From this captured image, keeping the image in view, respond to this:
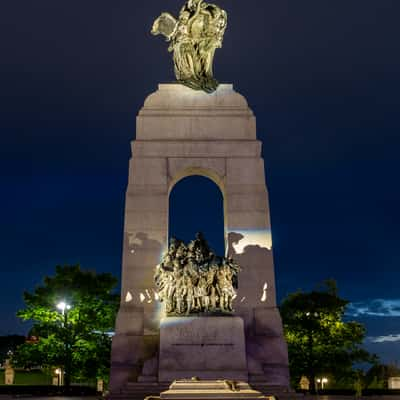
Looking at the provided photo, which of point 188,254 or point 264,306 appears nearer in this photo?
point 188,254

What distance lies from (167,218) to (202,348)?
20.7 ft

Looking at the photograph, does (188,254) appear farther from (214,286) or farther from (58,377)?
(58,377)

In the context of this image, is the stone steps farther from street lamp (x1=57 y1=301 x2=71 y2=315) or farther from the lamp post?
street lamp (x1=57 y1=301 x2=71 y2=315)

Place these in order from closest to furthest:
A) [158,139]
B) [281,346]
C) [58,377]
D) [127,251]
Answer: [281,346] < [127,251] < [158,139] < [58,377]

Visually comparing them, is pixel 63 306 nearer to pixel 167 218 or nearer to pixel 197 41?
pixel 167 218

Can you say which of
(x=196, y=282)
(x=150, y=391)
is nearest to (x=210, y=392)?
(x=150, y=391)

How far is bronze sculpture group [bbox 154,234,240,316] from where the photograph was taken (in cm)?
2088

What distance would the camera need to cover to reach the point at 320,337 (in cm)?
3744

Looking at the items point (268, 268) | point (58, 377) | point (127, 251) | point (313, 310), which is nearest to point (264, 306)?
point (268, 268)

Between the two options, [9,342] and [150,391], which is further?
[9,342]

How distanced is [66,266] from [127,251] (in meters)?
13.2

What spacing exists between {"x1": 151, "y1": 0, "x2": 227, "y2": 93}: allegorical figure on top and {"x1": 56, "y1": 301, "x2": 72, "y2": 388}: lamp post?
15.3 m

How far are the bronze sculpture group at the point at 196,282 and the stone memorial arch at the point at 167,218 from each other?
1009 millimetres

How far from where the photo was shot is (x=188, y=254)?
21281 mm
